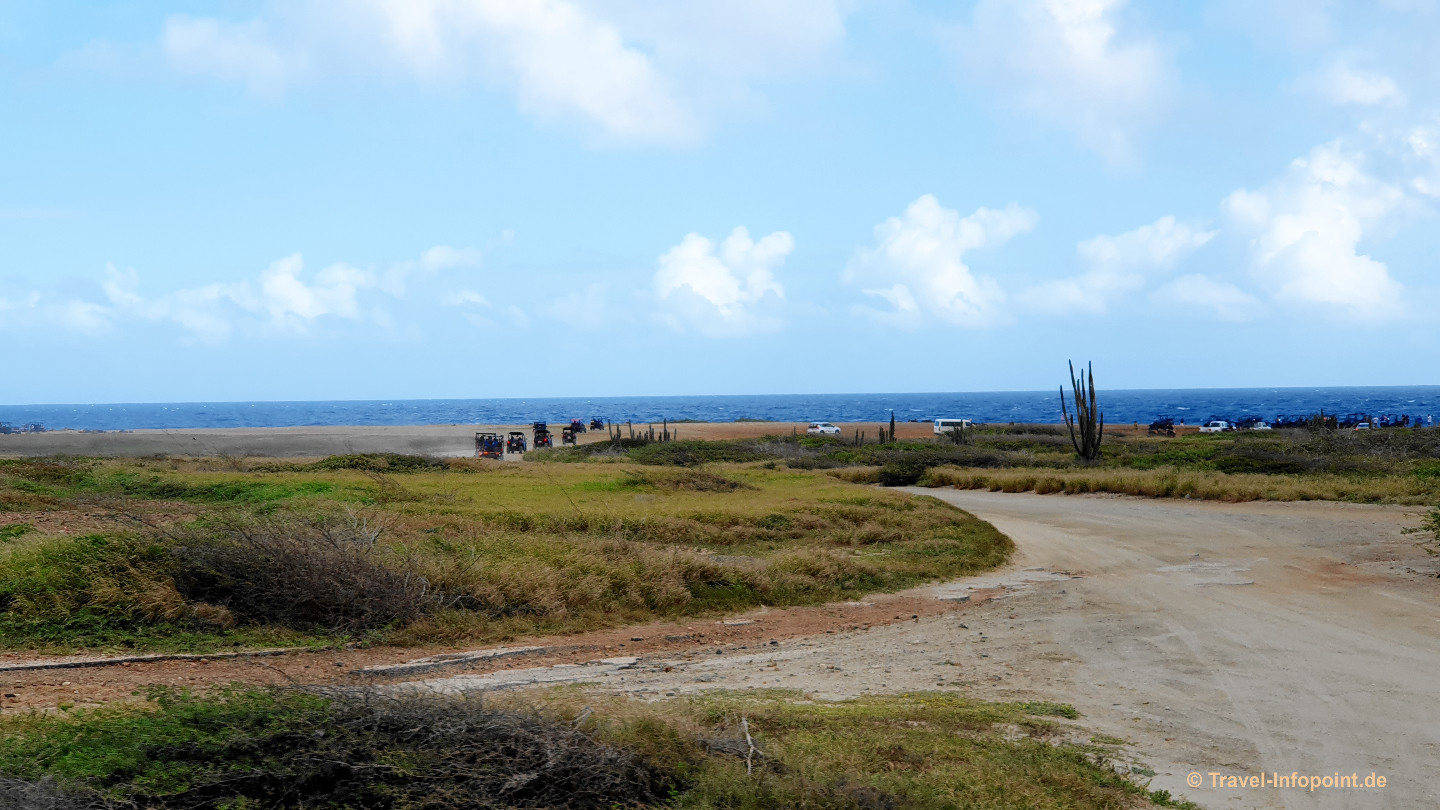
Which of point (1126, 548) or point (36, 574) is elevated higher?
point (36, 574)

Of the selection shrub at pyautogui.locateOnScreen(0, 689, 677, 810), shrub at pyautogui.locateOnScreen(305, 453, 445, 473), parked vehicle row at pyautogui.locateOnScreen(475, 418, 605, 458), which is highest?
shrub at pyautogui.locateOnScreen(0, 689, 677, 810)

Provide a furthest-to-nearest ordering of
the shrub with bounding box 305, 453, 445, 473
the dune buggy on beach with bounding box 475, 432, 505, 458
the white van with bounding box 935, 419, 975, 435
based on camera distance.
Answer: the white van with bounding box 935, 419, 975, 435 → the dune buggy on beach with bounding box 475, 432, 505, 458 → the shrub with bounding box 305, 453, 445, 473

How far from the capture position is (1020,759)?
6.18m

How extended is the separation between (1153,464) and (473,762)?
130 feet

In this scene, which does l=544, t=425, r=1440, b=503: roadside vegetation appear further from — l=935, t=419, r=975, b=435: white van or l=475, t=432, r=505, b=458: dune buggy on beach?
l=935, t=419, r=975, b=435: white van

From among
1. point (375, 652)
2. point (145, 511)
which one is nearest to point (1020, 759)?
point (375, 652)

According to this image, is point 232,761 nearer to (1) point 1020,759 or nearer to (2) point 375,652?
(1) point 1020,759

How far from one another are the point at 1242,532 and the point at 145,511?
70.1 ft

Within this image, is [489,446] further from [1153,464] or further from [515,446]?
[1153,464]

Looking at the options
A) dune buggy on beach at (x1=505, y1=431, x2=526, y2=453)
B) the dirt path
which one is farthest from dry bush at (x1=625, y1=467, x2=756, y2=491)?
dune buggy on beach at (x1=505, y1=431, x2=526, y2=453)

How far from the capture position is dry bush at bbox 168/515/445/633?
1084 centimetres

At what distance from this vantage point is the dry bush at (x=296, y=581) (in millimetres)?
10836

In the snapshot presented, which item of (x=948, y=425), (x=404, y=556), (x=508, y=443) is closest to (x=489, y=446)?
(x=508, y=443)

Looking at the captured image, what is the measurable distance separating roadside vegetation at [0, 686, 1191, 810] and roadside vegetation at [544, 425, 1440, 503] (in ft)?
71.5
